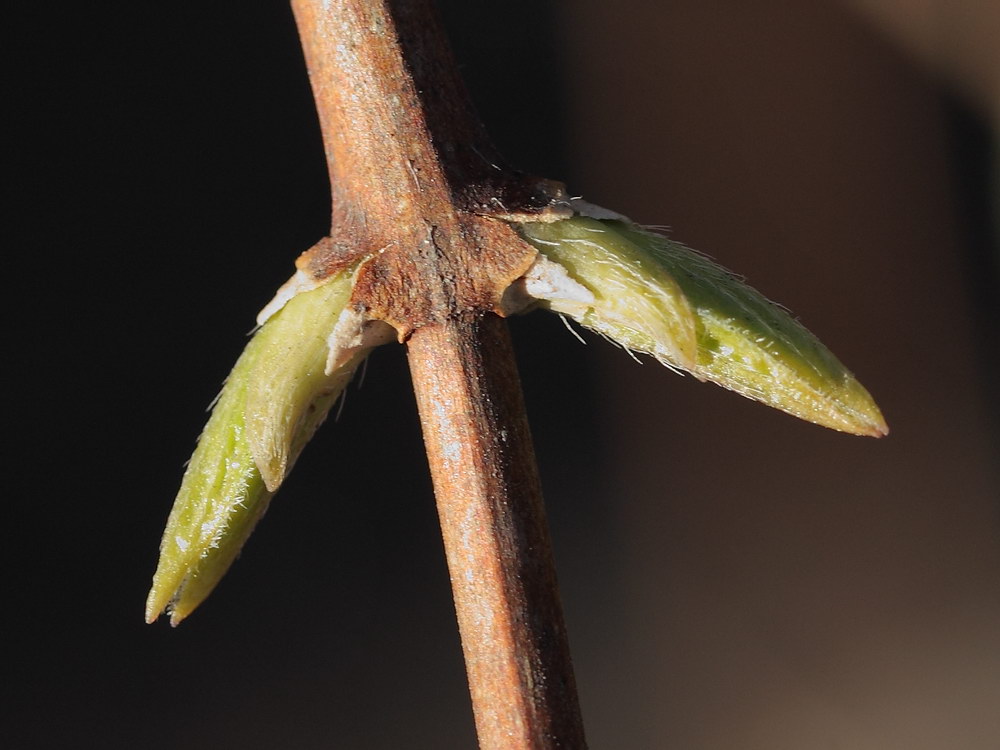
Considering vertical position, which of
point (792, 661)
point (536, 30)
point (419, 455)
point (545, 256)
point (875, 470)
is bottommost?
point (792, 661)

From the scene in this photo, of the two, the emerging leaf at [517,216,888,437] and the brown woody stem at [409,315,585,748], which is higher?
the emerging leaf at [517,216,888,437]

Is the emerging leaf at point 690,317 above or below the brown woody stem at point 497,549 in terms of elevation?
above

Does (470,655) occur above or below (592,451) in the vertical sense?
below

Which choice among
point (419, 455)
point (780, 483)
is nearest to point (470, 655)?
point (419, 455)

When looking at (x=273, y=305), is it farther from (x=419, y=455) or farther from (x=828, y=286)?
(x=828, y=286)
